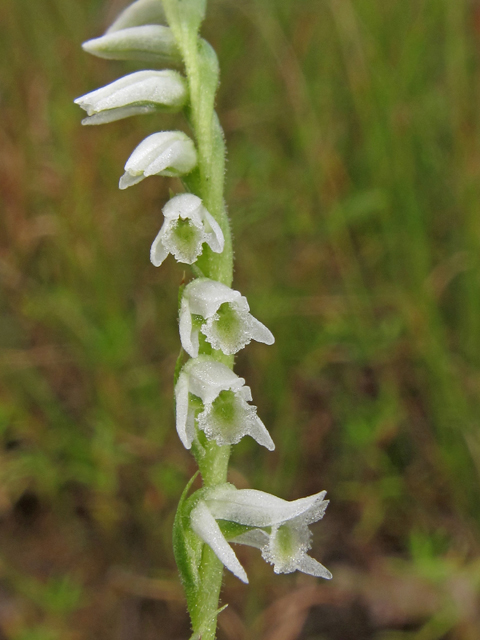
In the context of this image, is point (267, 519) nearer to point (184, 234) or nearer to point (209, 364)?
point (209, 364)

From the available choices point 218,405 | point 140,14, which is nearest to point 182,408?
point 218,405

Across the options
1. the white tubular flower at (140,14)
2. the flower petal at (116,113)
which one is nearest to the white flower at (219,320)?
the flower petal at (116,113)

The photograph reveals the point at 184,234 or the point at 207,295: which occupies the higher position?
the point at 184,234

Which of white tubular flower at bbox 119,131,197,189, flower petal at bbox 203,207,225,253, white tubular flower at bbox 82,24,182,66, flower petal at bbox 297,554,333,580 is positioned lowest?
flower petal at bbox 297,554,333,580

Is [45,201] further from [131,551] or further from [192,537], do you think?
[192,537]

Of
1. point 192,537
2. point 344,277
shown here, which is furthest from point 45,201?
point 192,537

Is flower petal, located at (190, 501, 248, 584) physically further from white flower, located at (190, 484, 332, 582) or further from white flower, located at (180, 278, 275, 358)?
white flower, located at (180, 278, 275, 358)

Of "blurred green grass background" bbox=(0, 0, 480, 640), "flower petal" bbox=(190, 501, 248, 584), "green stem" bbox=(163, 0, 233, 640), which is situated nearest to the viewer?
→ "flower petal" bbox=(190, 501, 248, 584)

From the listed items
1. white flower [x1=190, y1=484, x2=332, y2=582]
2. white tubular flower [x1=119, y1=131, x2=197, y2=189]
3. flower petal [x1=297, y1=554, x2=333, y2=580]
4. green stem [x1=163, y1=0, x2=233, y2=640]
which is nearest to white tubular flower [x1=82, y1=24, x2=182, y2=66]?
green stem [x1=163, y1=0, x2=233, y2=640]
